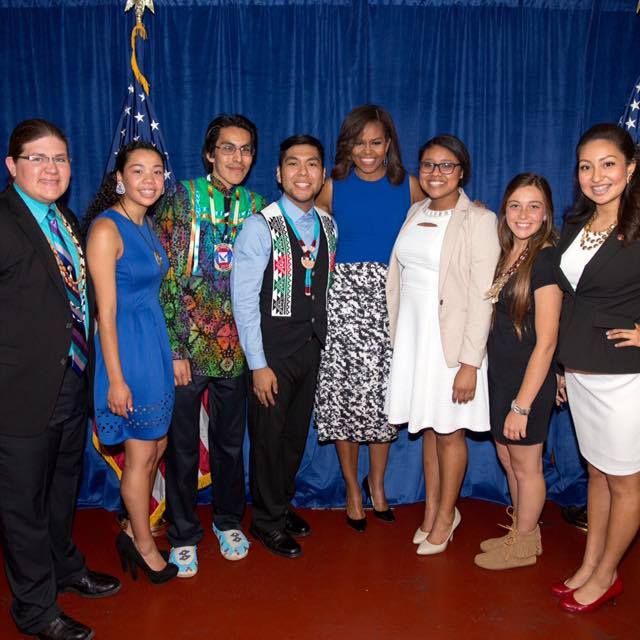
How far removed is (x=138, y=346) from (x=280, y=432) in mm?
836

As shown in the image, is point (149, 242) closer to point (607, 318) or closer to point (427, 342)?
point (427, 342)

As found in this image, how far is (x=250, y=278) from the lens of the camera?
2.73m

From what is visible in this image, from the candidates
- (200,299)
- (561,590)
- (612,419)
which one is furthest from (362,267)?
(561,590)

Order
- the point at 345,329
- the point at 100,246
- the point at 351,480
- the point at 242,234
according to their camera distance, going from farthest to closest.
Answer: the point at 351,480
the point at 345,329
the point at 242,234
the point at 100,246

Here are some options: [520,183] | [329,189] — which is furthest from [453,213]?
[329,189]

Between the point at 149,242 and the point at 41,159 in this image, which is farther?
the point at 149,242

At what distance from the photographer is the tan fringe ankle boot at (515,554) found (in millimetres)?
2918

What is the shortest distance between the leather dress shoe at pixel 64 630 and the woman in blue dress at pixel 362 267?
1.38 m

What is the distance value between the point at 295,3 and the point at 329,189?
3.57 feet

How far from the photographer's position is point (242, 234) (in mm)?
2746

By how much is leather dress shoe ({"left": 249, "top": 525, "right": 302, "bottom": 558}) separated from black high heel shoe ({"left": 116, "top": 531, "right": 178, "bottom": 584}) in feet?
1.53

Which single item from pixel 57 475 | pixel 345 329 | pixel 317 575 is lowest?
pixel 317 575

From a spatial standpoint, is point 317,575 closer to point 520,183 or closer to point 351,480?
point 351,480

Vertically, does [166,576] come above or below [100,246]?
below
